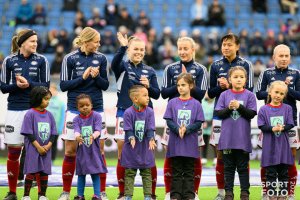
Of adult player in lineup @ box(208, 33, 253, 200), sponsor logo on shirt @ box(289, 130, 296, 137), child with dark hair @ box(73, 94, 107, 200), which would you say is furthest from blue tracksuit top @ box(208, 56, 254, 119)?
child with dark hair @ box(73, 94, 107, 200)

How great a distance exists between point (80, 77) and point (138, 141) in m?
1.17

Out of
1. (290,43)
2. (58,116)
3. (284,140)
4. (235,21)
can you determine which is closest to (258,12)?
(235,21)

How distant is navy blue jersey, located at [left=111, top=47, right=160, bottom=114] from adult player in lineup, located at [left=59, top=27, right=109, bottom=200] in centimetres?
23

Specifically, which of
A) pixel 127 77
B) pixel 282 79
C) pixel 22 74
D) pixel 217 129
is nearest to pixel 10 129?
pixel 22 74

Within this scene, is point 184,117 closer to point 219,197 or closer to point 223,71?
point 223,71

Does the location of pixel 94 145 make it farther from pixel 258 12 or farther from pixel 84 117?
pixel 258 12

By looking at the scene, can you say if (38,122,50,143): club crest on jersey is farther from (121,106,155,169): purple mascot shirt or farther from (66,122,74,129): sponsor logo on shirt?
(121,106,155,169): purple mascot shirt

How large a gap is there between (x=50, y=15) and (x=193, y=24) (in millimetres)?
4423

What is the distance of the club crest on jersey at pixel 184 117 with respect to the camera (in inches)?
411

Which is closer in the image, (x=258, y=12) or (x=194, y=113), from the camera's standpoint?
(x=194, y=113)

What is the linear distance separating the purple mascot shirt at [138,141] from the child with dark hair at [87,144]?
1.19ft

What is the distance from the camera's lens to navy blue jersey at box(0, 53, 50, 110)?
10791 mm

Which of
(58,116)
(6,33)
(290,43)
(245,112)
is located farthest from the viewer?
(6,33)

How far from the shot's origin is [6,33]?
23562mm
